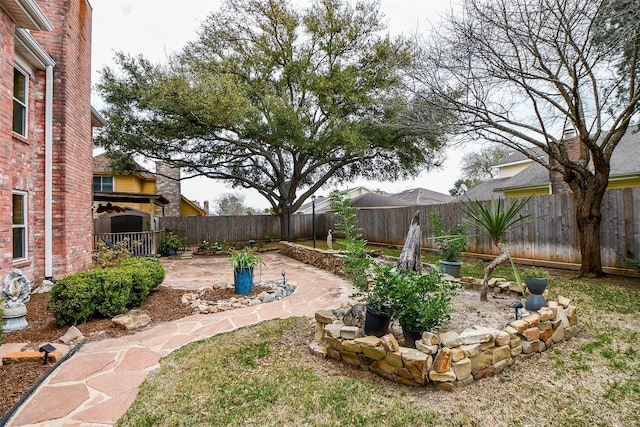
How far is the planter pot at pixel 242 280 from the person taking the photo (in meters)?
5.26

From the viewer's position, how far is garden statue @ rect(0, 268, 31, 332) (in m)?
3.56

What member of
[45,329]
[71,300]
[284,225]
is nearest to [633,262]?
[71,300]

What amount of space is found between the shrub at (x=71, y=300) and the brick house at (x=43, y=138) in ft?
4.55

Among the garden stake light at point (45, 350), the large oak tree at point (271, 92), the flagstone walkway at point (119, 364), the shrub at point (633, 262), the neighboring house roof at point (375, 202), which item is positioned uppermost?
the large oak tree at point (271, 92)

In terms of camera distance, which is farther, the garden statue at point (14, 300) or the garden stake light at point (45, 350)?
the garden statue at point (14, 300)

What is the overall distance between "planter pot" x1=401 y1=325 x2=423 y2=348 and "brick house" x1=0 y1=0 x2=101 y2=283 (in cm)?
551

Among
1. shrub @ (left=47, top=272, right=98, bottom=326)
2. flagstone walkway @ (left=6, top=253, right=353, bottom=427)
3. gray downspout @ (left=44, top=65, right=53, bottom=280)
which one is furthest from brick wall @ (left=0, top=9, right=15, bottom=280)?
flagstone walkway @ (left=6, top=253, right=353, bottom=427)

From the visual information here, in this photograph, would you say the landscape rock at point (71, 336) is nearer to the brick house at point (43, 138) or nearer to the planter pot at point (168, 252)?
the brick house at point (43, 138)

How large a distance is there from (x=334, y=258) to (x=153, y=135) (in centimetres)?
853

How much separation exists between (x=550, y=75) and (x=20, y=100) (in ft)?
30.3

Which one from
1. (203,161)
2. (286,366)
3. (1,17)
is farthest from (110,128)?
(286,366)

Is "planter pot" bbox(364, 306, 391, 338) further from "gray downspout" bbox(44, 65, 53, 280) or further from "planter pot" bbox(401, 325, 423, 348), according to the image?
"gray downspout" bbox(44, 65, 53, 280)

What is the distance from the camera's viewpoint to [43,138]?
5.57 meters

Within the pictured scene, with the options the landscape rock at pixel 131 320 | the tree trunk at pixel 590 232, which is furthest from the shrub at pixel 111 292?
the tree trunk at pixel 590 232
